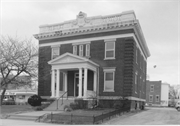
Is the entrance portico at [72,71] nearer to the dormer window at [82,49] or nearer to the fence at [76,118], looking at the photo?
the dormer window at [82,49]

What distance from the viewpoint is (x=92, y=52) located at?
26.7 m

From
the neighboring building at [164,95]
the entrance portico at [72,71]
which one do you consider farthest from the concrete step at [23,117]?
→ the neighboring building at [164,95]

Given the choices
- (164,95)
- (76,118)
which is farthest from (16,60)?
(164,95)

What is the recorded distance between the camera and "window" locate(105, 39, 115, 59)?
25775 millimetres

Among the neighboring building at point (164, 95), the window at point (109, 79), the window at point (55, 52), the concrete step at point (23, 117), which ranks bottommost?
the neighboring building at point (164, 95)

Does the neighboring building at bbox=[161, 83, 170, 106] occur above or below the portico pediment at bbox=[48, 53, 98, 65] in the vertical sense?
below

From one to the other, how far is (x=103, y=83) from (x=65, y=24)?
9.22m

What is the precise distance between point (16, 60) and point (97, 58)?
959 cm

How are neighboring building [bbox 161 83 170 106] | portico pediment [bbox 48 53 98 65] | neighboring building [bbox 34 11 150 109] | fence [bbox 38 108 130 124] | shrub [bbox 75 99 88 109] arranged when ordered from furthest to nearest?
neighboring building [bbox 161 83 170 106] < neighboring building [bbox 34 11 150 109] < portico pediment [bbox 48 53 98 65] < shrub [bbox 75 99 88 109] < fence [bbox 38 108 130 124]

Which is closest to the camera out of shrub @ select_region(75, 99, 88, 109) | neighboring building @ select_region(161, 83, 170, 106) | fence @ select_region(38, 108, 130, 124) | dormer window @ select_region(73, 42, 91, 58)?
fence @ select_region(38, 108, 130, 124)

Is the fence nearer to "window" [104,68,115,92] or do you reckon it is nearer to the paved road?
the paved road

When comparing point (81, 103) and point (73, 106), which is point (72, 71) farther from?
point (73, 106)

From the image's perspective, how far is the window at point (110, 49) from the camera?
25.8 m

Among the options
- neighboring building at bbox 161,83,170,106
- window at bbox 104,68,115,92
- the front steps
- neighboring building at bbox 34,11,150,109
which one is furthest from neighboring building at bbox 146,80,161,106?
the front steps
